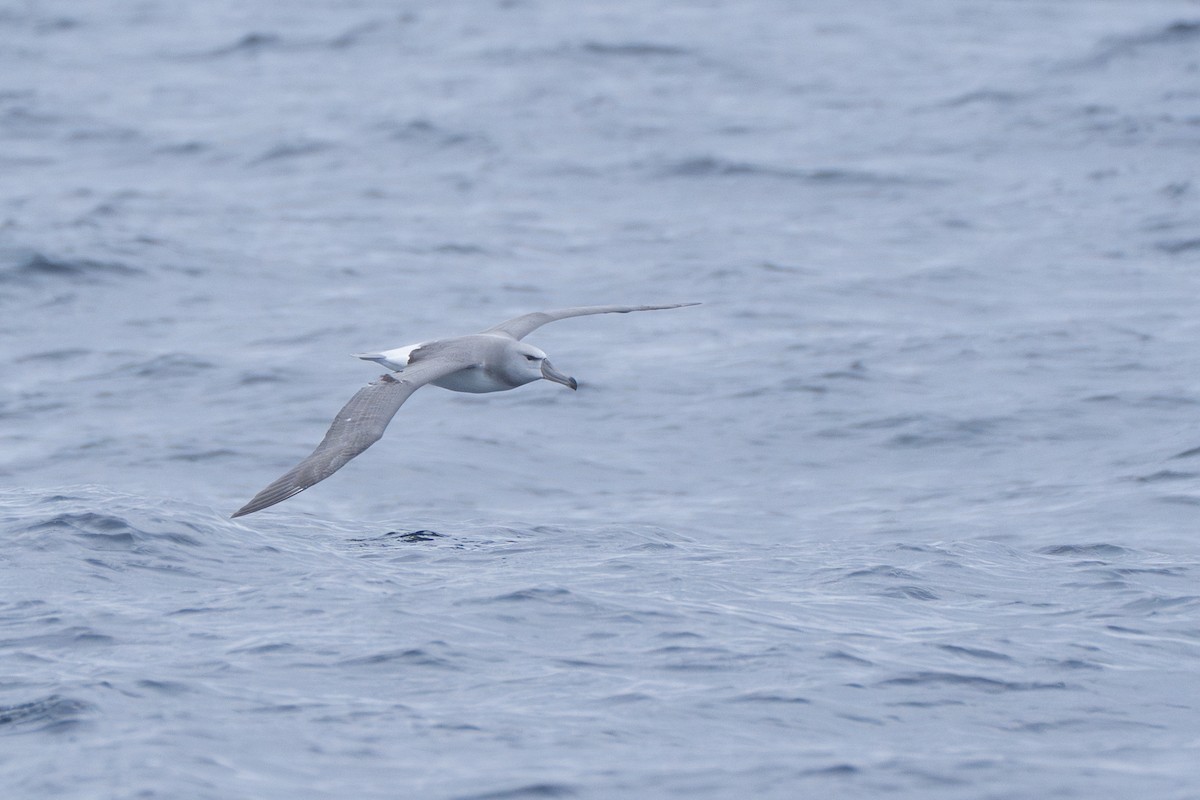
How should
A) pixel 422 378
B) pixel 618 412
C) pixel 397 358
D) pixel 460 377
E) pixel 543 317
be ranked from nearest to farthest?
pixel 422 378
pixel 460 377
pixel 397 358
pixel 543 317
pixel 618 412

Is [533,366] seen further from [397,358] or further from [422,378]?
[422,378]

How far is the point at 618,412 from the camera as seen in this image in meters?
17.1

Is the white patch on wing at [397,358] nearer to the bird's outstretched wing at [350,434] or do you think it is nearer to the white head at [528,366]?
the white head at [528,366]

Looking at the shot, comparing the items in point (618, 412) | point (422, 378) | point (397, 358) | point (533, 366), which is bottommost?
point (618, 412)

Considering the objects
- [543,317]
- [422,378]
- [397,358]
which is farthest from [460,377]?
[543,317]

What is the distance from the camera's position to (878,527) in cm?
1381

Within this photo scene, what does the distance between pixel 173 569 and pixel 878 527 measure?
5279mm

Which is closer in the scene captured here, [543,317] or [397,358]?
[397,358]

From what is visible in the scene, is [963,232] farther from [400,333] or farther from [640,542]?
[640,542]

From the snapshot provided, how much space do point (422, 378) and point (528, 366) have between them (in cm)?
143

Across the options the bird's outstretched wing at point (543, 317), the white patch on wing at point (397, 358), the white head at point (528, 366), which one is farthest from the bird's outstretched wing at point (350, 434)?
the bird's outstretched wing at point (543, 317)

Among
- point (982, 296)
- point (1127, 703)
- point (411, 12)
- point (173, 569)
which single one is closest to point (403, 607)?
point (173, 569)

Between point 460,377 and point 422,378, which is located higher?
point 422,378

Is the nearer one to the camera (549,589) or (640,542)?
(549,589)
